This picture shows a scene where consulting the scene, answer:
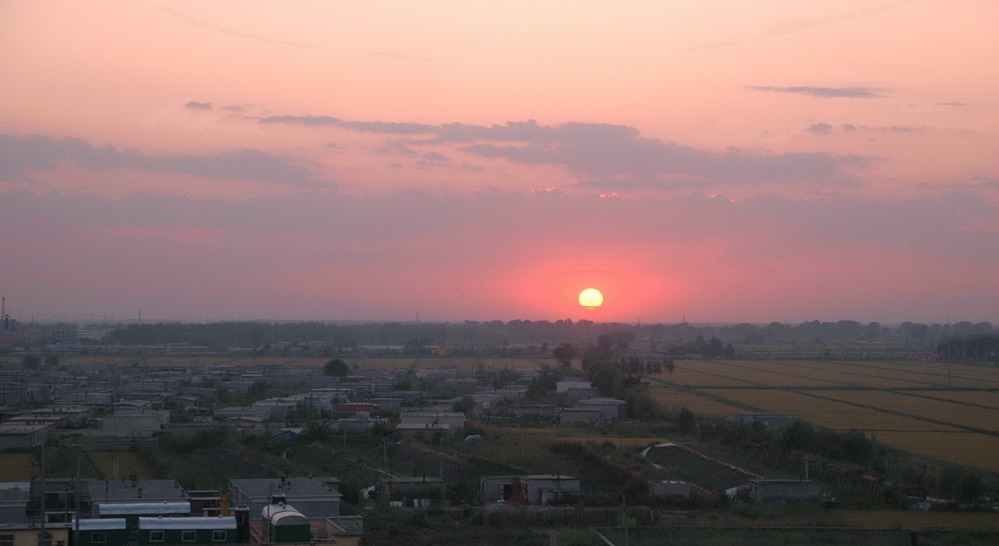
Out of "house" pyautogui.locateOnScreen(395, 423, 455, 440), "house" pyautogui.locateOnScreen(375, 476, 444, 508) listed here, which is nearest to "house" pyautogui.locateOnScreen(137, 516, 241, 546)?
"house" pyautogui.locateOnScreen(375, 476, 444, 508)

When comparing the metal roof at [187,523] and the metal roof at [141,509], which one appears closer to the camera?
the metal roof at [187,523]

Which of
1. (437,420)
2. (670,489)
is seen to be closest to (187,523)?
(670,489)

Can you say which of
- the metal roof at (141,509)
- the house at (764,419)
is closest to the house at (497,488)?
the metal roof at (141,509)

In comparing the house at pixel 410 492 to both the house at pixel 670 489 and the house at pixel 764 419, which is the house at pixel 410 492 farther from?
the house at pixel 764 419

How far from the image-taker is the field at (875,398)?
2056cm

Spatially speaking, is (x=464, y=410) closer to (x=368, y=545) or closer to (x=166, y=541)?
(x=368, y=545)

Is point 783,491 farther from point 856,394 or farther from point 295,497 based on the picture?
point 856,394

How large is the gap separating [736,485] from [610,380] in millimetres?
17354

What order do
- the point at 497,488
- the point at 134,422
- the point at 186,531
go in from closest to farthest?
the point at 186,531
the point at 497,488
the point at 134,422

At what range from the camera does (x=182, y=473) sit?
653 inches

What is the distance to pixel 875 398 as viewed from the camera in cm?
2942

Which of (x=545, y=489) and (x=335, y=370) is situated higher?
(x=335, y=370)

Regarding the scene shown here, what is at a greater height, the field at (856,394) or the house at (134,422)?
the field at (856,394)

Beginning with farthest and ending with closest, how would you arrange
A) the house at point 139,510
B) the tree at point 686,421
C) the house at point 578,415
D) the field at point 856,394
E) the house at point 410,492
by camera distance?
the house at point 578,415, the tree at point 686,421, the field at point 856,394, the house at point 410,492, the house at point 139,510
